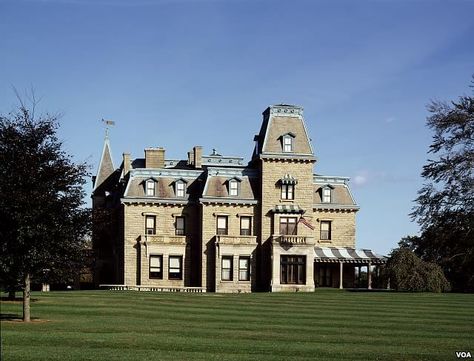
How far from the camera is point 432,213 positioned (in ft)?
161

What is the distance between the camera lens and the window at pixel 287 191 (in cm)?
6044

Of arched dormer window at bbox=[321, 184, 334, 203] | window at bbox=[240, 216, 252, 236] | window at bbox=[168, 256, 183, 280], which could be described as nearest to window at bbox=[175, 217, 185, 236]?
window at bbox=[168, 256, 183, 280]

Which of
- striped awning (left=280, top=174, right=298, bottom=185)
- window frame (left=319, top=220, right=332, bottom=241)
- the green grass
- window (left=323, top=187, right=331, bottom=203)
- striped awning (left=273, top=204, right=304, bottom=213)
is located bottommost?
the green grass

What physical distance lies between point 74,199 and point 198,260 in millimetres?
36104

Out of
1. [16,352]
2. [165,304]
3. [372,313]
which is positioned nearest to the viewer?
[16,352]

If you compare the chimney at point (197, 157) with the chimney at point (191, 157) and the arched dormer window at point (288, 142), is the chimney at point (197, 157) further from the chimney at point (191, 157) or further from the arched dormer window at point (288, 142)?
the arched dormer window at point (288, 142)

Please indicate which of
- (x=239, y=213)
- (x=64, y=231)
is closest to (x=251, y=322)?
(x=64, y=231)

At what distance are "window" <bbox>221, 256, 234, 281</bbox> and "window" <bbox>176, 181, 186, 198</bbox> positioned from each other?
612 cm

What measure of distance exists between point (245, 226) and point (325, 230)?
7652 millimetres

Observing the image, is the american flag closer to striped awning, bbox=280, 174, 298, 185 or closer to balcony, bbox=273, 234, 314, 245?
balcony, bbox=273, 234, 314, 245

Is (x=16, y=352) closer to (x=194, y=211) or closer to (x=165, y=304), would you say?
(x=165, y=304)

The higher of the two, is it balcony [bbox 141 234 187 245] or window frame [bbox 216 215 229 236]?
window frame [bbox 216 215 229 236]

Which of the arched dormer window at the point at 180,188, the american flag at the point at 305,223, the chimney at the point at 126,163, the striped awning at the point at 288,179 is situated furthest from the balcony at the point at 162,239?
the american flag at the point at 305,223

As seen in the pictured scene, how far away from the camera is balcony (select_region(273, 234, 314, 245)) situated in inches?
2320
